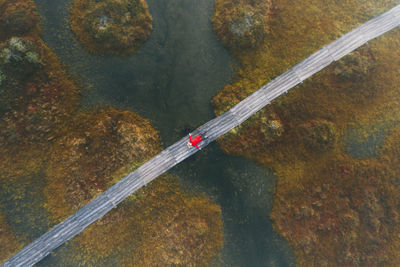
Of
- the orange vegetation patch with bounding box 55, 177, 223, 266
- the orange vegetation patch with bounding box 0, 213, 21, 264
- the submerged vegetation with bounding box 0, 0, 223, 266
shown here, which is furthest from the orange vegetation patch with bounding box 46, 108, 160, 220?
the orange vegetation patch with bounding box 0, 213, 21, 264

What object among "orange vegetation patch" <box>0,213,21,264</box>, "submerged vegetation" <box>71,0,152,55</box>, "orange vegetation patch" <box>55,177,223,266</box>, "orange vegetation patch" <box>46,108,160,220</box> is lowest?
"orange vegetation patch" <box>55,177,223,266</box>

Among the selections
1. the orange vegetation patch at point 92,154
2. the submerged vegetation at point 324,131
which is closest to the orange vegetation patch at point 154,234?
the orange vegetation patch at point 92,154

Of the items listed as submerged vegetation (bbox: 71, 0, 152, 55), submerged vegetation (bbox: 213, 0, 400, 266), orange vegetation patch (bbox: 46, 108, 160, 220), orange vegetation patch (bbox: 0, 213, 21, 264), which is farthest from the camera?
submerged vegetation (bbox: 71, 0, 152, 55)

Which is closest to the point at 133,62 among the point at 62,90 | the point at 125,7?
the point at 125,7

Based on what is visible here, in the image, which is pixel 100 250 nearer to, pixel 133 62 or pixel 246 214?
pixel 246 214

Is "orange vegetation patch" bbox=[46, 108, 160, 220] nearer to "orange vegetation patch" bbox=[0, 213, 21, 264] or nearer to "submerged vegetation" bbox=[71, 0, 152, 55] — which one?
"orange vegetation patch" bbox=[0, 213, 21, 264]

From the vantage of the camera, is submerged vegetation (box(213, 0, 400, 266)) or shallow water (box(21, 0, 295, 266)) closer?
submerged vegetation (box(213, 0, 400, 266))

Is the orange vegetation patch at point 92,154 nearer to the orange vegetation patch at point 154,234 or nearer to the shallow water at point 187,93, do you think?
the shallow water at point 187,93

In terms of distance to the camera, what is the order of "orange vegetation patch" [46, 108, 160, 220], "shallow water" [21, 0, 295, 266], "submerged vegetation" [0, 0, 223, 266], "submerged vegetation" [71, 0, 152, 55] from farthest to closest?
1. "shallow water" [21, 0, 295, 266]
2. "submerged vegetation" [71, 0, 152, 55]
3. "orange vegetation patch" [46, 108, 160, 220]
4. "submerged vegetation" [0, 0, 223, 266]
